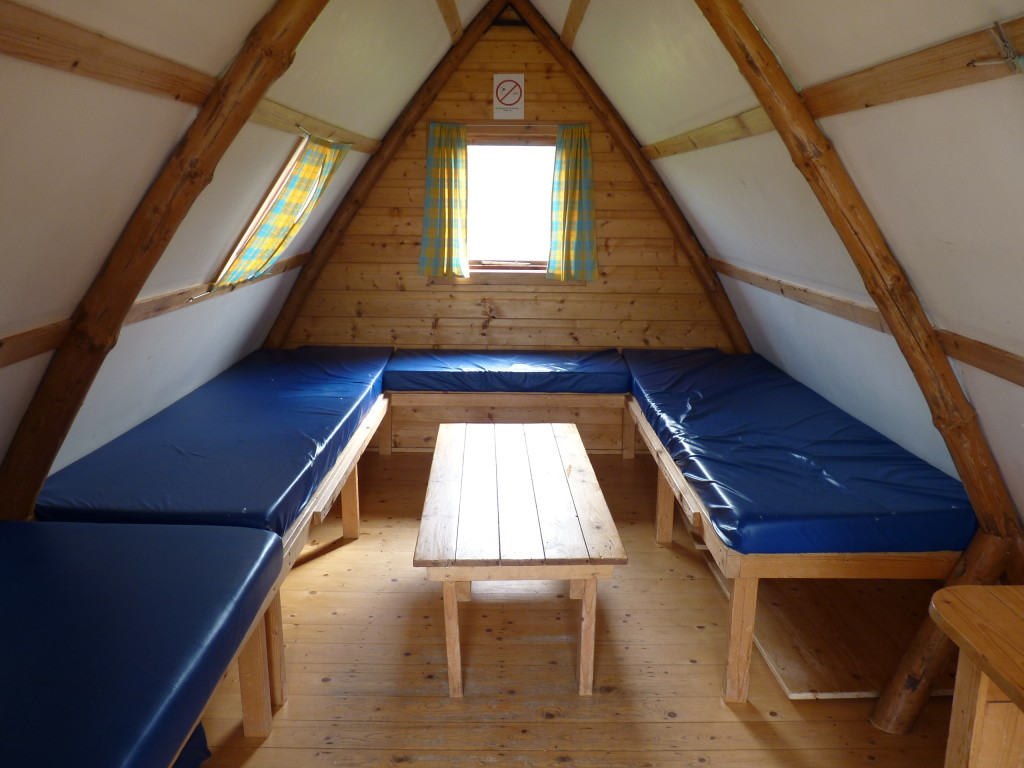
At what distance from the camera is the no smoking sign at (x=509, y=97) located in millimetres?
4273

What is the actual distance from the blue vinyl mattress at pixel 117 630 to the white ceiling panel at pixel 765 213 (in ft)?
6.68

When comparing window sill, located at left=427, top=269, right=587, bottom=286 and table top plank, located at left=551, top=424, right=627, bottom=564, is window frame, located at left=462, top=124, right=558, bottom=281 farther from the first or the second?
table top plank, located at left=551, top=424, right=627, bottom=564

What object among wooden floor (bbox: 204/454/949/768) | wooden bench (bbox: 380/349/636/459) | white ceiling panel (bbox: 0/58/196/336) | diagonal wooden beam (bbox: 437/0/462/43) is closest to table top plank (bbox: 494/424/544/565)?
wooden floor (bbox: 204/454/949/768)

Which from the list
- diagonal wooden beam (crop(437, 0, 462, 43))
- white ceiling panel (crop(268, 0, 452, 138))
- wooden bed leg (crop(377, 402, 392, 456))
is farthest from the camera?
wooden bed leg (crop(377, 402, 392, 456))

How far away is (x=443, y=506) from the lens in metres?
2.61

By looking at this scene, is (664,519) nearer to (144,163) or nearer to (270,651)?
(270,651)

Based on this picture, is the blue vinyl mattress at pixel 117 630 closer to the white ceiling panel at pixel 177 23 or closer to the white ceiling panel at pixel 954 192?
the white ceiling panel at pixel 177 23

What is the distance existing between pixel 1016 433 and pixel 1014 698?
3.00 feet

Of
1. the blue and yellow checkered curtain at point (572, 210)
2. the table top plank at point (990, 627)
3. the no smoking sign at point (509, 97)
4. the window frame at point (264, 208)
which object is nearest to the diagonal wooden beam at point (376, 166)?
the no smoking sign at point (509, 97)

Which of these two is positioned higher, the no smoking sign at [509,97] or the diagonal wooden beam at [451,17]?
the diagonal wooden beam at [451,17]

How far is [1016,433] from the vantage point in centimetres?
205

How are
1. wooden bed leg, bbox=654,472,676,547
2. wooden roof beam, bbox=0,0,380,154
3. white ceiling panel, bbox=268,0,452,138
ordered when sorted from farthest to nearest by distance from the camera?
wooden bed leg, bbox=654,472,676,547 → white ceiling panel, bbox=268,0,452,138 → wooden roof beam, bbox=0,0,380,154

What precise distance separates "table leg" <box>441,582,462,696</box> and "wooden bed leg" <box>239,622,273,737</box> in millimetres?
539

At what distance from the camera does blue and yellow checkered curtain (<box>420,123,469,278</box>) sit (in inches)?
170
